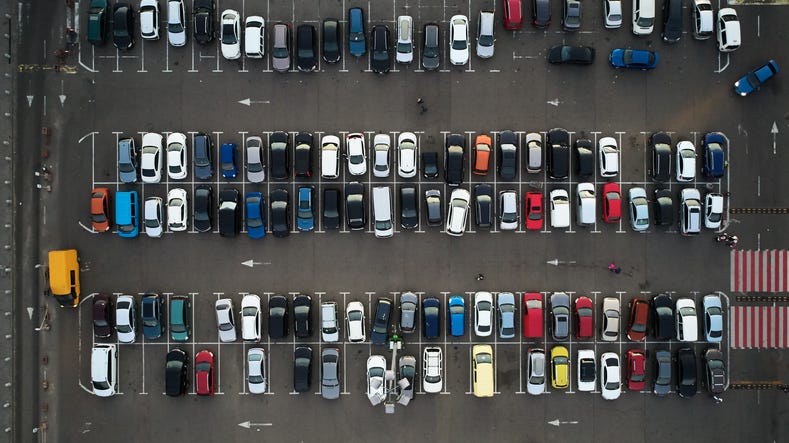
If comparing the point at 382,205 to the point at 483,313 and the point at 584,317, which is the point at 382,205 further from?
the point at 584,317

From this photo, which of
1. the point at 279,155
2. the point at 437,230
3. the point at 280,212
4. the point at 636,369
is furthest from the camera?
the point at 437,230

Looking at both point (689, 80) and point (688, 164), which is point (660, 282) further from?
point (689, 80)

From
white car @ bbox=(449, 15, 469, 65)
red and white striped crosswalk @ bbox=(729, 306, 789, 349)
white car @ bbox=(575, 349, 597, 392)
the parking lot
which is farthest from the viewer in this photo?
red and white striped crosswalk @ bbox=(729, 306, 789, 349)

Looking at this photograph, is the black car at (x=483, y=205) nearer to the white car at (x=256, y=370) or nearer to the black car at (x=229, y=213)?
the black car at (x=229, y=213)

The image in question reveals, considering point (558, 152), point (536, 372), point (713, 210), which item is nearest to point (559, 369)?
point (536, 372)

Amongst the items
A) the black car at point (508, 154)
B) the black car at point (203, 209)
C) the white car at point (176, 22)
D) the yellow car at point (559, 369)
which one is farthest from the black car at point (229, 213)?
the yellow car at point (559, 369)

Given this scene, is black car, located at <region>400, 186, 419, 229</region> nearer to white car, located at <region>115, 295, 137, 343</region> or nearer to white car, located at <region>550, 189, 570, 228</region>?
white car, located at <region>550, 189, 570, 228</region>

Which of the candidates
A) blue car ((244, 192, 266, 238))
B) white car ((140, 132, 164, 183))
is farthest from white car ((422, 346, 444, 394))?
white car ((140, 132, 164, 183))

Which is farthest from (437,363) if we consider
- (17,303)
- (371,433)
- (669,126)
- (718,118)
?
(17,303)
